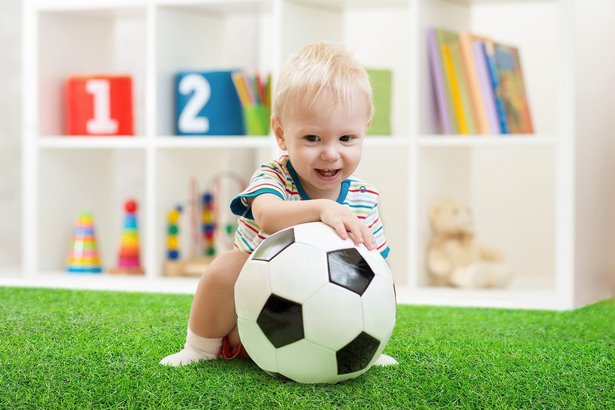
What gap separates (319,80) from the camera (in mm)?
1505

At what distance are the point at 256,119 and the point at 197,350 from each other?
55.1 inches

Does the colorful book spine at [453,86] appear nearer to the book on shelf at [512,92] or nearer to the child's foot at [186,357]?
the book on shelf at [512,92]

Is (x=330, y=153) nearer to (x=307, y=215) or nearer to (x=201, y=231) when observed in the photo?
(x=307, y=215)

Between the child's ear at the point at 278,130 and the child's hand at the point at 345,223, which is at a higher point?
the child's ear at the point at 278,130

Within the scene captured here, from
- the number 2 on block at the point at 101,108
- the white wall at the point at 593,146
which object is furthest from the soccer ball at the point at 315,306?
the number 2 on block at the point at 101,108

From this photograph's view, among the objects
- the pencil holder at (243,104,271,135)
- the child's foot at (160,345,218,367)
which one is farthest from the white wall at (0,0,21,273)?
the child's foot at (160,345,218,367)

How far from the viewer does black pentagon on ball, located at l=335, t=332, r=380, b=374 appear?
138cm

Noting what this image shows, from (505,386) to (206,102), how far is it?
1717 millimetres

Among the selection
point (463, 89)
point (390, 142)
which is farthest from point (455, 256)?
point (463, 89)

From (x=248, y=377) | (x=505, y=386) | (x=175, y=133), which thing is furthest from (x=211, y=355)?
(x=175, y=133)

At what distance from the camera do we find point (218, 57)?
3211mm

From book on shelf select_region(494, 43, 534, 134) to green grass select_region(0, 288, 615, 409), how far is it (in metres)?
0.78

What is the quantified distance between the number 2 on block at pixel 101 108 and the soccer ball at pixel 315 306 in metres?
1.66

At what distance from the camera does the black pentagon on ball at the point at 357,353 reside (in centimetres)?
138
